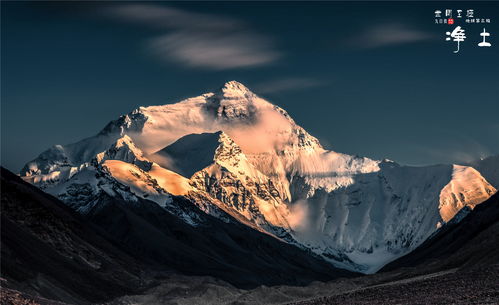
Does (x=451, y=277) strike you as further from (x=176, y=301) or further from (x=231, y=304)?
(x=176, y=301)

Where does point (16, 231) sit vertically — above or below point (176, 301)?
above

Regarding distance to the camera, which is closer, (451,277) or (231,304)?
(451,277)

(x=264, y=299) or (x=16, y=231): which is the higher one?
(x=16, y=231)

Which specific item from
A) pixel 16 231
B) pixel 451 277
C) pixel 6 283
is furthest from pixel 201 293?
pixel 451 277

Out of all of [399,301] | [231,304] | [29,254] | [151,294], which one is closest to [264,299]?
[231,304]

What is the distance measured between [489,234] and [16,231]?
97.8 meters

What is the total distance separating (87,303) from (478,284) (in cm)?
9603

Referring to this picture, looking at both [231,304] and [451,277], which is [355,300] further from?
[231,304]

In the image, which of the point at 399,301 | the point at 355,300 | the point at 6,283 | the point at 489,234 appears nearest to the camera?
the point at 399,301

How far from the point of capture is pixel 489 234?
7470 inches

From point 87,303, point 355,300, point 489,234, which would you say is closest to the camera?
point 355,300

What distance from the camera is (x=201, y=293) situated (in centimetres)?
19000

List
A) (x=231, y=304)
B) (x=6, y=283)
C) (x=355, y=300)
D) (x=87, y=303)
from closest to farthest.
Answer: (x=355, y=300) < (x=6, y=283) < (x=231, y=304) < (x=87, y=303)

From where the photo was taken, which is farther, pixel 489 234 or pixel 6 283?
pixel 489 234
